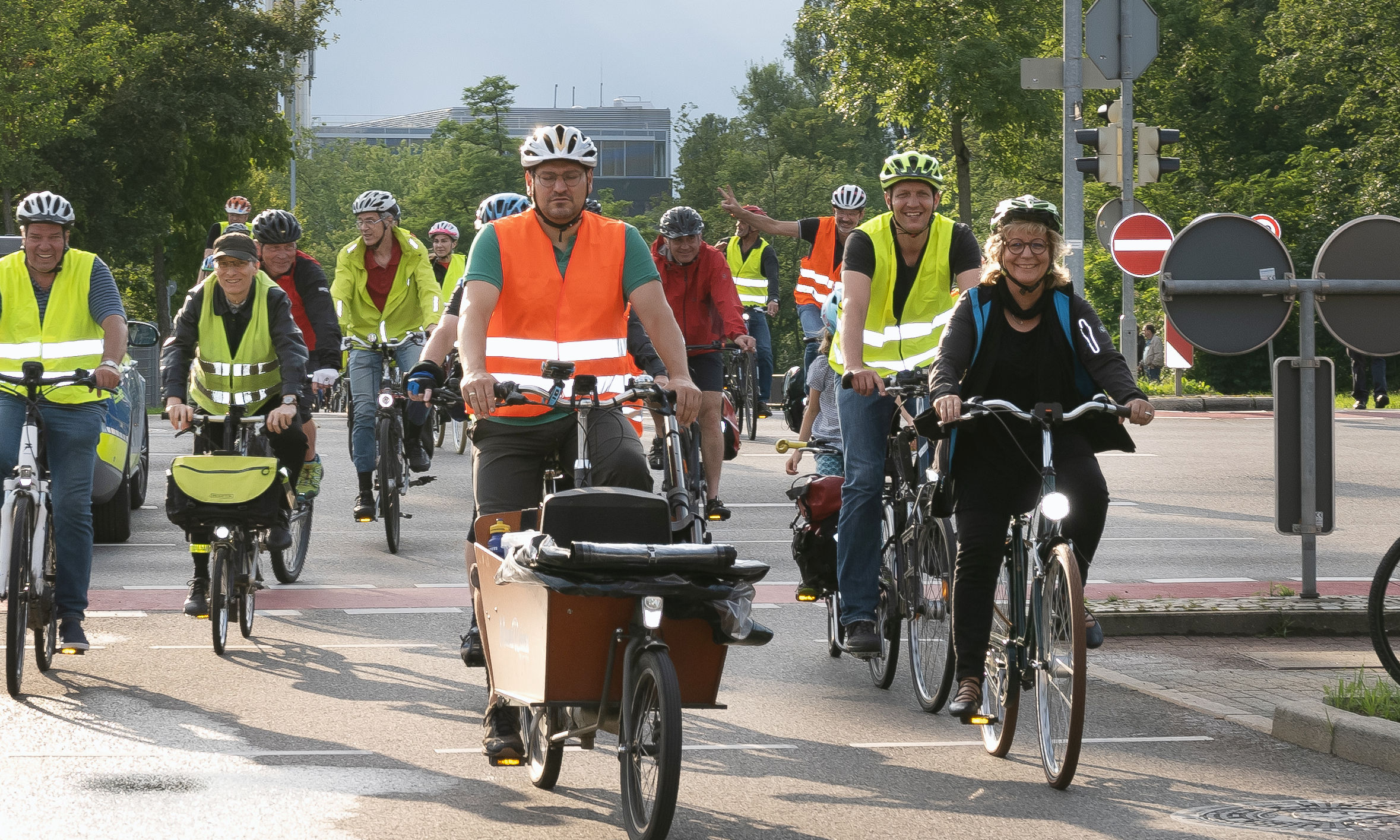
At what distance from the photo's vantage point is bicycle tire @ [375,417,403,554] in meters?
11.7

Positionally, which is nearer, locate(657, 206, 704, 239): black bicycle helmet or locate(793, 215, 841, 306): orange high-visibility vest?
locate(657, 206, 704, 239): black bicycle helmet

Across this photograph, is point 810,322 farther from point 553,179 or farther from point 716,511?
point 553,179

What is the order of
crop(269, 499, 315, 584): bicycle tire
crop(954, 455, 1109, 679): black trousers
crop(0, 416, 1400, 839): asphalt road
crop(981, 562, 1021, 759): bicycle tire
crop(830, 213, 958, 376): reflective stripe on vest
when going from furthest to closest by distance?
crop(269, 499, 315, 584): bicycle tire, crop(830, 213, 958, 376): reflective stripe on vest, crop(954, 455, 1109, 679): black trousers, crop(981, 562, 1021, 759): bicycle tire, crop(0, 416, 1400, 839): asphalt road

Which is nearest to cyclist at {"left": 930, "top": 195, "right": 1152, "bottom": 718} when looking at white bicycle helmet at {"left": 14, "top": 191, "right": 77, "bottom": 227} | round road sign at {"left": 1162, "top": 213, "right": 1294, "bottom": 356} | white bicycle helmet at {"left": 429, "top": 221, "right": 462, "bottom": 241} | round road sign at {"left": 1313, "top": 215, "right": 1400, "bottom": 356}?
round road sign at {"left": 1162, "top": 213, "right": 1294, "bottom": 356}

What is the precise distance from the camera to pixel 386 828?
211 inches

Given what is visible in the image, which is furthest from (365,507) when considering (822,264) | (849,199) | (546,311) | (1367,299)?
(1367,299)

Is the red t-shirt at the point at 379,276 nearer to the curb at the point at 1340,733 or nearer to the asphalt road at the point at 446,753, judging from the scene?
the asphalt road at the point at 446,753

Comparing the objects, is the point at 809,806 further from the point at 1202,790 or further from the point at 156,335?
the point at 156,335

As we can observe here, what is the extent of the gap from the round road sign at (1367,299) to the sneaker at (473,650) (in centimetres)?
475

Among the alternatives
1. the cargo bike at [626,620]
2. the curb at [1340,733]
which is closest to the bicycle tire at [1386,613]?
the curb at [1340,733]

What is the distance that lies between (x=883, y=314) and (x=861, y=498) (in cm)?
78

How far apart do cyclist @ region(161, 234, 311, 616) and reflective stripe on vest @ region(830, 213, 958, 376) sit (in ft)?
9.42

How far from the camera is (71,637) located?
7.93m

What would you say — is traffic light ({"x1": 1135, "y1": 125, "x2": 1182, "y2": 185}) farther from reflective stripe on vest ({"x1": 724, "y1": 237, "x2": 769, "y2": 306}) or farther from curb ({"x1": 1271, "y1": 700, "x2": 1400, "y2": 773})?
curb ({"x1": 1271, "y1": 700, "x2": 1400, "y2": 773})
